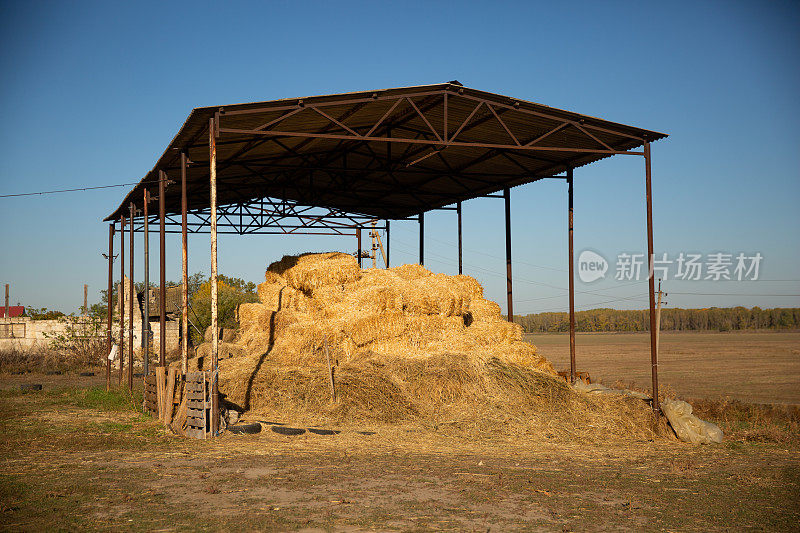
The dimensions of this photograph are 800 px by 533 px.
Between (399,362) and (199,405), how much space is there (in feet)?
15.6

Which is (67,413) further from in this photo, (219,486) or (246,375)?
(219,486)

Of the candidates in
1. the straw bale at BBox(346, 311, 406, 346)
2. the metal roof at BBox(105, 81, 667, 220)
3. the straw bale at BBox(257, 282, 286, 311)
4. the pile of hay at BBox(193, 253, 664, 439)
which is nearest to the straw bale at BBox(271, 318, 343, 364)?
the pile of hay at BBox(193, 253, 664, 439)

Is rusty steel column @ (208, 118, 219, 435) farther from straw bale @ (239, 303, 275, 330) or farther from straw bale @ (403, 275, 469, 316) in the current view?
straw bale @ (403, 275, 469, 316)

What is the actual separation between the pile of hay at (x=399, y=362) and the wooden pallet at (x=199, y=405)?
1.65 metres

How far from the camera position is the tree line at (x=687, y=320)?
147500 millimetres

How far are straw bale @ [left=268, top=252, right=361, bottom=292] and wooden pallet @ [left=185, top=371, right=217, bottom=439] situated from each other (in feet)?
19.6

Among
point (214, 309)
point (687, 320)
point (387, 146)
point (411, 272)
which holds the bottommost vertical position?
point (687, 320)

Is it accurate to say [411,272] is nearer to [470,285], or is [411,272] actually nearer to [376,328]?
[470,285]

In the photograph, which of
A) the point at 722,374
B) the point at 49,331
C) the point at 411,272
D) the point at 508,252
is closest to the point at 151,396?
the point at 411,272

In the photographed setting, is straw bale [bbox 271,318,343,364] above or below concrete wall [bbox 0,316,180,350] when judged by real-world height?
above

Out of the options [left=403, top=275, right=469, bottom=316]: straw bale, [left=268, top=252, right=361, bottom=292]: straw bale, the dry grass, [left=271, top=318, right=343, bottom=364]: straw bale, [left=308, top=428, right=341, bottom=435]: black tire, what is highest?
[left=268, top=252, right=361, bottom=292]: straw bale

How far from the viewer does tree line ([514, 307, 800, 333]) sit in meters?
148

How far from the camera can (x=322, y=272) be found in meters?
18.0


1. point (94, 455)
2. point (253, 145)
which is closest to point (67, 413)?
point (94, 455)
